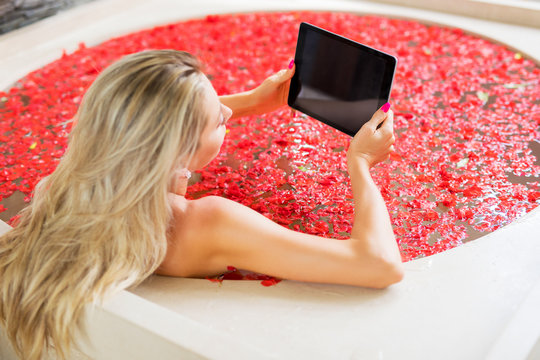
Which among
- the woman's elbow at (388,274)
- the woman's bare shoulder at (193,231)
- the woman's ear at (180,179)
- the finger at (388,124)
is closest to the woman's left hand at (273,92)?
the finger at (388,124)

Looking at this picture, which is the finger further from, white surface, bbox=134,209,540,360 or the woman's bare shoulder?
the woman's bare shoulder

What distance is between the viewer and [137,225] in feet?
3.61

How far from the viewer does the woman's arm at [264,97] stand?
1728mm

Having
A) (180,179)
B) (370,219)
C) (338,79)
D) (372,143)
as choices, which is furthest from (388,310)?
(338,79)

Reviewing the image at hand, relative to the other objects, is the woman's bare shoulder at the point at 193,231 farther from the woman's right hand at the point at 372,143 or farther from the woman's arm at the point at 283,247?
the woman's right hand at the point at 372,143

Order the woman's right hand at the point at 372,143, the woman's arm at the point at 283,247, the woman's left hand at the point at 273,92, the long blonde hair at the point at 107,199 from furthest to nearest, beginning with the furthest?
the woman's left hand at the point at 273,92 < the woman's right hand at the point at 372,143 < the woman's arm at the point at 283,247 < the long blonde hair at the point at 107,199

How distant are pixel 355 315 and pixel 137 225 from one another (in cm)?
49

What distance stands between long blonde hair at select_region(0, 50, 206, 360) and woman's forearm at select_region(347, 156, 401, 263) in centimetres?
40

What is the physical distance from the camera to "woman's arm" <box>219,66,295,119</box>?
1.73m

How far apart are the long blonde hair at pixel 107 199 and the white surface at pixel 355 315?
0.27 feet

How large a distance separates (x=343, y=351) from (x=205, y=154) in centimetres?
49

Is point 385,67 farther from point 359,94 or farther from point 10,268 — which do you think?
point 10,268

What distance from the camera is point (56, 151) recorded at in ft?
6.33

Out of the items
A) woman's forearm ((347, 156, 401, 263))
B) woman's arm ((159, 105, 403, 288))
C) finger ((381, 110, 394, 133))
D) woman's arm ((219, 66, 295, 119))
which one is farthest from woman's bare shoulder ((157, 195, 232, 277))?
woman's arm ((219, 66, 295, 119))
